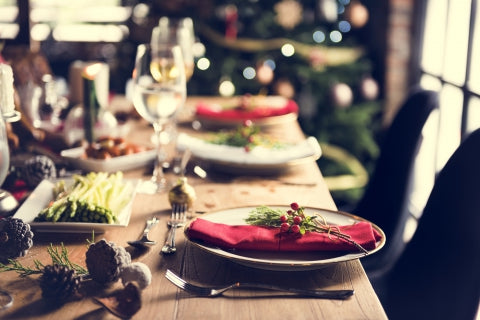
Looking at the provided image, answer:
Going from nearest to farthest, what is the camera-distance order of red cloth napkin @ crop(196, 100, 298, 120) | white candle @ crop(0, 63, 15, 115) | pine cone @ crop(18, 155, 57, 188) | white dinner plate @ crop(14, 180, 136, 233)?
white dinner plate @ crop(14, 180, 136, 233) → white candle @ crop(0, 63, 15, 115) → pine cone @ crop(18, 155, 57, 188) → red cloth napkin @ crop(196, 100, 298, 120)

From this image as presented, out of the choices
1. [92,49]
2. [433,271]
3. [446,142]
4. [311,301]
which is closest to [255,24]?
[446,142]

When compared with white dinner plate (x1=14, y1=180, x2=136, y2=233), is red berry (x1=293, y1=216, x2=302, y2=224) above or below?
above

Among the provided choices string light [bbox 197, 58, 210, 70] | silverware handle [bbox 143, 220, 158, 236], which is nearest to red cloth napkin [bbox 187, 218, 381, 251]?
silverware handle [bbox 143, 220, 158, 236]

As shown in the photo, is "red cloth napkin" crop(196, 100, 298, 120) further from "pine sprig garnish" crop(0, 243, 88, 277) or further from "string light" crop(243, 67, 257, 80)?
"string light" crop(243, 67, 257, 80)

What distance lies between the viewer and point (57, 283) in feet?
2.74

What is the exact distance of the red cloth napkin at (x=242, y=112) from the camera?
6.66 feet

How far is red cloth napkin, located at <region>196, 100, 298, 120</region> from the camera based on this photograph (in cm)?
203

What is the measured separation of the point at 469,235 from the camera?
1.22m

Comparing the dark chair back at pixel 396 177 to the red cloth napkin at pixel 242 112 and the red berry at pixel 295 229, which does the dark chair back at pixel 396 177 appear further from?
the red berry at pixel 295 229

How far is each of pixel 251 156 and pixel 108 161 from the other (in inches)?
13.3

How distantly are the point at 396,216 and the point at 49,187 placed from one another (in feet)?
3.43

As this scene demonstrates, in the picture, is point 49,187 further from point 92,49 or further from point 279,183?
point 92,49

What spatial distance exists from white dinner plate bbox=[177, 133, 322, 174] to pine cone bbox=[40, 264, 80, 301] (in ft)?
2.21

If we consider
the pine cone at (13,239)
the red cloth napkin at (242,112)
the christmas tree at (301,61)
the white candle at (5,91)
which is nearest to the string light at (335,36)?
the christmas tree at (301,61)
